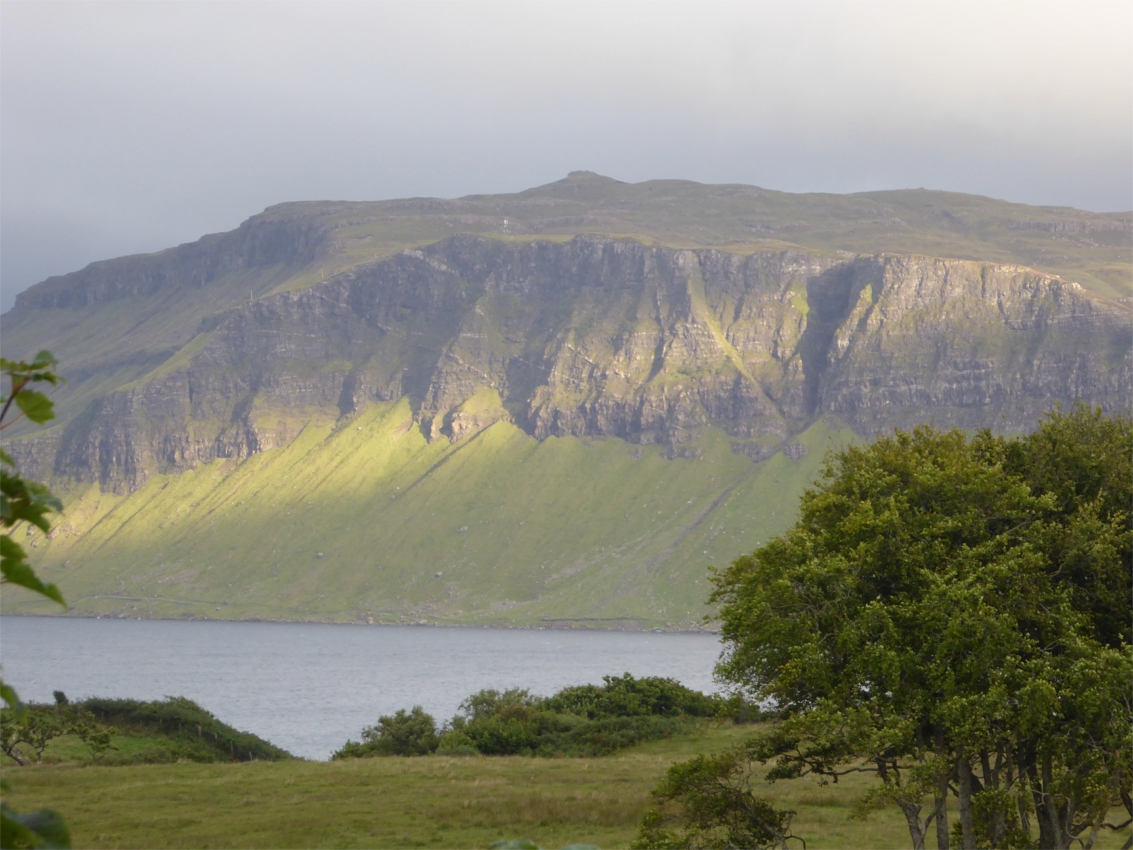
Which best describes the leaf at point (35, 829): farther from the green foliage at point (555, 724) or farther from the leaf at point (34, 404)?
the green foliage at point (555, 724)

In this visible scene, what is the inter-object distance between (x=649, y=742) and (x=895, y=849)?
1240 inches

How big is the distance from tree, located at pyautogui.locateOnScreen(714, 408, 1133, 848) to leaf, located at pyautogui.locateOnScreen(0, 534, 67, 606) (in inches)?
948

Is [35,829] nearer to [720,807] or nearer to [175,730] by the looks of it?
[720,807]

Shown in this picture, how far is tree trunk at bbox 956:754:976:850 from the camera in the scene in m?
26.7

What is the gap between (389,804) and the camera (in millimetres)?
45219

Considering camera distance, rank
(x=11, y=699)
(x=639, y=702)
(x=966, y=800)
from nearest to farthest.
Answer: (x=11, y=699) < (x=966, y=800) < (x=639, y=702)

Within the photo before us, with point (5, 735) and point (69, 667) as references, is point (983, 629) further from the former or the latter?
point (69, 667)

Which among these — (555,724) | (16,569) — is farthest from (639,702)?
(16,569)

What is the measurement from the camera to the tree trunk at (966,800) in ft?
87.7

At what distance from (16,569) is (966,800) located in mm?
28579

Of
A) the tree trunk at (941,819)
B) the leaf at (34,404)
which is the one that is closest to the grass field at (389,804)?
the tree trunk at (941,819)

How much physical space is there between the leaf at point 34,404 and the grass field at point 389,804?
3142cm

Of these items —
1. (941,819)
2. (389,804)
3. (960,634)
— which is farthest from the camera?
(389,804)

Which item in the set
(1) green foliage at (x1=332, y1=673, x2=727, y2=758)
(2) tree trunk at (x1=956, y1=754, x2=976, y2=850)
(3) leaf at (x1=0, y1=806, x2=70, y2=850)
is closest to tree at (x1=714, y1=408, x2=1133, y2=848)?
(2) tree trunk at (x1=956, y1=754, x2=976, y2=850)
